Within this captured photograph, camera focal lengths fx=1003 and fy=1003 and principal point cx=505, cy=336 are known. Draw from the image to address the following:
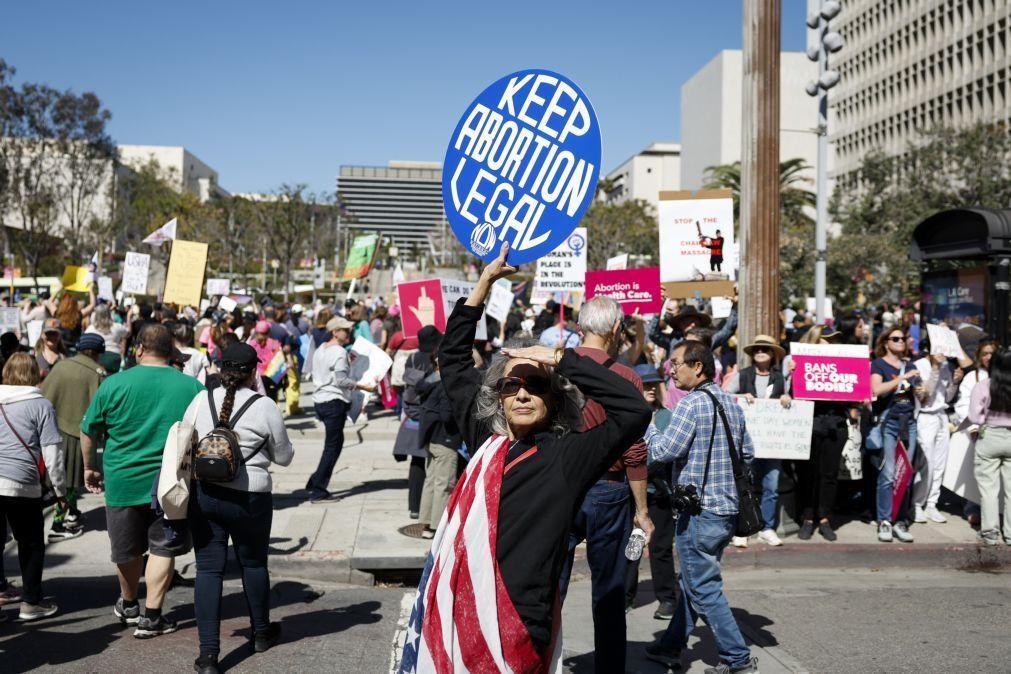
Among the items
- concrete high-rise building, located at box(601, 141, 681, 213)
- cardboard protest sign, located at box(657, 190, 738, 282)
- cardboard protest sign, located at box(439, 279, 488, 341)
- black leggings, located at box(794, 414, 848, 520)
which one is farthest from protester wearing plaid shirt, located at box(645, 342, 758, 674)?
concrete high-rise building, located at box(601, 141, 681, 213)

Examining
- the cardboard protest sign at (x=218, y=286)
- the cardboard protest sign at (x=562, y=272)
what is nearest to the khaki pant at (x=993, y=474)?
the cardboard protest sign at (x=562, y=272)

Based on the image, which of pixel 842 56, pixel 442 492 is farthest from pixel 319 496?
pixel 842 56

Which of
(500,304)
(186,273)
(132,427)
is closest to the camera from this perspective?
(132,427)

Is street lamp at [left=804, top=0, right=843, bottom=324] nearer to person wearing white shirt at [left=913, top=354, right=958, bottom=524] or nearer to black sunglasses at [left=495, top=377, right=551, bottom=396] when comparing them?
person wearing white shirt at [left=913, top=354, right=958, bottom=524]

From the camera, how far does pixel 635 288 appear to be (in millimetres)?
10992

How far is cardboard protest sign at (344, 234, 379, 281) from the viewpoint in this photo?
2114 centimetres

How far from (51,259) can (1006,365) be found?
63616 millimetres

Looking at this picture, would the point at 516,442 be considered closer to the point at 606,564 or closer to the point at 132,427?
the point at 606,564

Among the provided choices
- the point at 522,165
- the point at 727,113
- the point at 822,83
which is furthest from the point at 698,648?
the point at 727,113

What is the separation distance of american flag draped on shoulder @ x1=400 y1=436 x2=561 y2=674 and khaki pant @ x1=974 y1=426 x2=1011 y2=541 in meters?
6.85

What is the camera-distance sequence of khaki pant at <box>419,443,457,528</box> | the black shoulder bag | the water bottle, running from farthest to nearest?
khaki pant at <box>419,443,457,528</box> < the black shoulder bag < the water bottle

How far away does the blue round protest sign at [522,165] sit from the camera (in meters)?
3.75

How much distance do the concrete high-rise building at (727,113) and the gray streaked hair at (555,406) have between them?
8913 cm

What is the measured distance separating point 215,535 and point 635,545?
2.35 meters
